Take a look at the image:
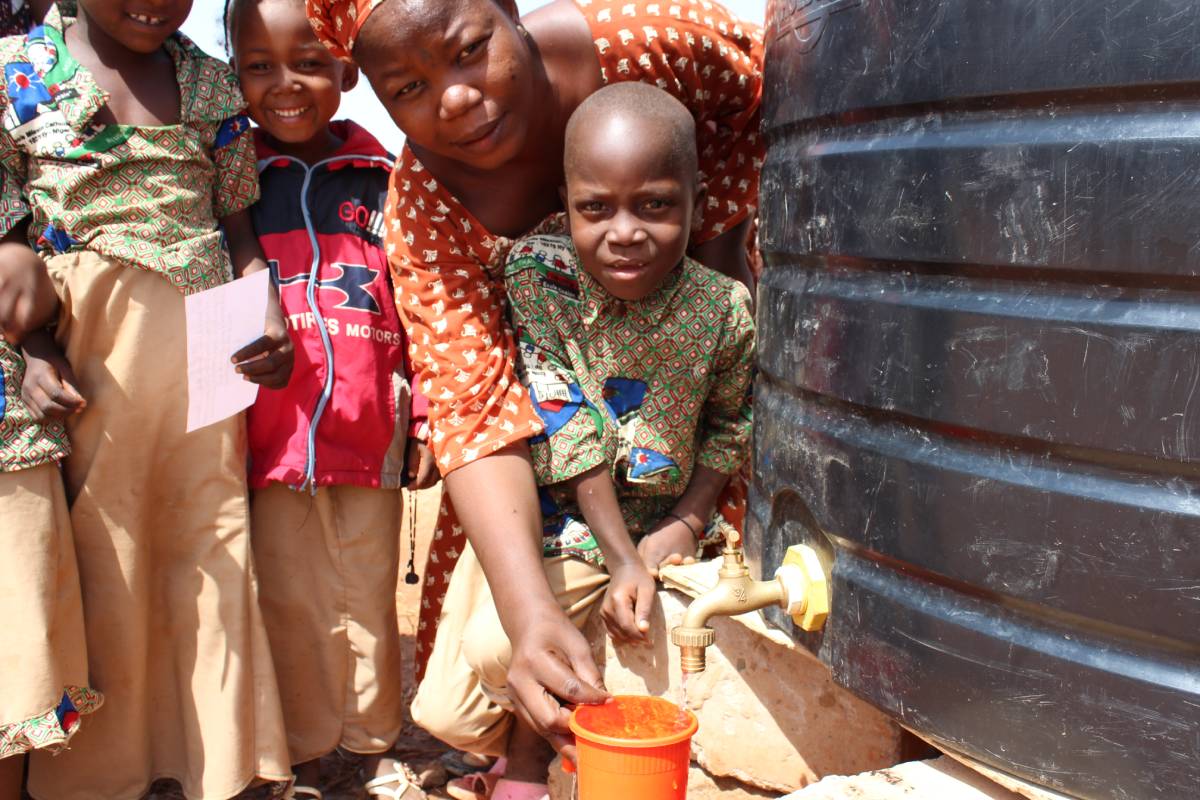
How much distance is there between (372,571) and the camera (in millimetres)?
2803

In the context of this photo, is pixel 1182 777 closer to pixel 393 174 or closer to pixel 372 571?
pixel 393 174

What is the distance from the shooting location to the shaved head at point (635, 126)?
82.1 inches

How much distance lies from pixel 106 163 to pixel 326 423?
72 cm

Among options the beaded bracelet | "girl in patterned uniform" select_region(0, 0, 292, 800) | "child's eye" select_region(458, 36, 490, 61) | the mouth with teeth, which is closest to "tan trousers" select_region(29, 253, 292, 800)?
"girl in patterned uniform" select_region(0, 0, 292, 800)

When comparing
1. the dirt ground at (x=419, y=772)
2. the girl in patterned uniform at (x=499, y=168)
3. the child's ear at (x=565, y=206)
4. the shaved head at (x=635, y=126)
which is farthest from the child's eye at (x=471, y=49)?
the dirt ground at (x=419, y=772)

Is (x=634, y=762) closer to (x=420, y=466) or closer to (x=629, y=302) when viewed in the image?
(x=629, y=302)

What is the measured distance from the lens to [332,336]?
2.64m

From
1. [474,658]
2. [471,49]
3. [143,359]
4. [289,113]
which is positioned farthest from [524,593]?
[289,113]

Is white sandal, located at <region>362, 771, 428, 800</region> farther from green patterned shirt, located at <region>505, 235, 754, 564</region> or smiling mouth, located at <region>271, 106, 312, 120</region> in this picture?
smiling mouth, located at <region>271, 106, 312, 120</region>

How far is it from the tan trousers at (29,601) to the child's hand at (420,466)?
0.79 m

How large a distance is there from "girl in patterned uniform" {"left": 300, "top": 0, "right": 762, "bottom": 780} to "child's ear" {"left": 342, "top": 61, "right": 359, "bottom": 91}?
546 millimetres

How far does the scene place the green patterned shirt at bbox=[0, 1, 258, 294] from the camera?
2.34 metres

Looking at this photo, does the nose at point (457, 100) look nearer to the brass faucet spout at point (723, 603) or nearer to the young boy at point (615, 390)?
the young boy at point (615, 390)

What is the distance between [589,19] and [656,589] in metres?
1.13
